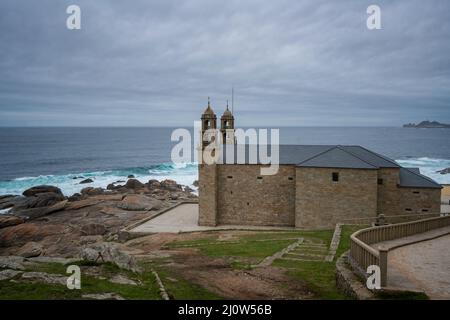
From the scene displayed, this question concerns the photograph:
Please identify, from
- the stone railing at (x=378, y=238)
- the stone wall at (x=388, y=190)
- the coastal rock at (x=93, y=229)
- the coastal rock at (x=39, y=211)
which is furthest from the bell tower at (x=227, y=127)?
the stone railing at (x=378, y=238)

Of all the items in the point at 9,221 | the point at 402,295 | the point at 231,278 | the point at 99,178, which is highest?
the point at 402,295

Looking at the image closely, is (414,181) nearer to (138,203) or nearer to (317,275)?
(317,275)

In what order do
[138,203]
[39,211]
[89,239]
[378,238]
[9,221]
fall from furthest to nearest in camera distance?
[138,203] → [39,211] → [9,221] → [89,239] → [378,238]

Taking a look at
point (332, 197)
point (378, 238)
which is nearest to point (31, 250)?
point (332, 197)

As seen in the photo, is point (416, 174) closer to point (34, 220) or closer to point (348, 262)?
point (348, 262)

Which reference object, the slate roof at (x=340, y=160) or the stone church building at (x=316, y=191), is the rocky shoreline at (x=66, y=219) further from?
the slate roof at (x=340, y=160)

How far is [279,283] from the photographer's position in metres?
13.5

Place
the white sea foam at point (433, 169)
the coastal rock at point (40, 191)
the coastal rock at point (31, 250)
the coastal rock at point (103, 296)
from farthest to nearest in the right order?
the white sea foam at point (433, 169) < the coastal rock at point (40, 191) < the coastal rock at point (31, 250) < the coastal rock at point (103, 296)

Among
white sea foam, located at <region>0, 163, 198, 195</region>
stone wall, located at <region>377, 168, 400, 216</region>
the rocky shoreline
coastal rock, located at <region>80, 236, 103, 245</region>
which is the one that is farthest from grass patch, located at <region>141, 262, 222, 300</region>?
white sea foam, located at <region>0, 163, 198, 195</region>

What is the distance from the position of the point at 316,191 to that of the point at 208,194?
8791mm

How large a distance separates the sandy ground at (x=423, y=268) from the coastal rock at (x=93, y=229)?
26.1 metres

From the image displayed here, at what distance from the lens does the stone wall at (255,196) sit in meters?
31.7

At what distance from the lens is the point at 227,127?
39.7 meters

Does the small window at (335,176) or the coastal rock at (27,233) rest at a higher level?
the small window at (335,176)
